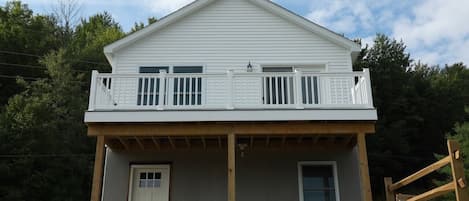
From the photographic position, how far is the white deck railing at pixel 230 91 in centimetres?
898

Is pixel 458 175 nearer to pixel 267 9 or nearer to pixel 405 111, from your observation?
pixel 267 9

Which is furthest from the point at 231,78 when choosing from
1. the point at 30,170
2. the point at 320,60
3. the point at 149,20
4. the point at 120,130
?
the point at 149,20

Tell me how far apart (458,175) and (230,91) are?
4.43 metres

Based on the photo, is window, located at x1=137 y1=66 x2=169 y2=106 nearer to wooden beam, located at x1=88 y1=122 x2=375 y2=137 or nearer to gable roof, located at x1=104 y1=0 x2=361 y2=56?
gable roof, located at x1=104 y1=0 x2=361 y2=56

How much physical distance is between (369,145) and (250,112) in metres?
17.1

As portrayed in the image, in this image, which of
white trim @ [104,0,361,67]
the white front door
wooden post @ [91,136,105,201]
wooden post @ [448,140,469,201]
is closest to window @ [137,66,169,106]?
white trim @ [104,0,361,67]

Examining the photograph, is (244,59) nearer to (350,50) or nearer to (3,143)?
(350,50)

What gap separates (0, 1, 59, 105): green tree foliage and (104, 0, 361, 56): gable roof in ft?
48.8

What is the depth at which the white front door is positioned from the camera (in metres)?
10.5

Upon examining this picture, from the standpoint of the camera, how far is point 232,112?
888 cm

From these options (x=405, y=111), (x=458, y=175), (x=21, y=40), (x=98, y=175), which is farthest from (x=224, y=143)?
(x=21, y=40)

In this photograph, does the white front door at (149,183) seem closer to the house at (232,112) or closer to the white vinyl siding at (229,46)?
the house at (232,112)

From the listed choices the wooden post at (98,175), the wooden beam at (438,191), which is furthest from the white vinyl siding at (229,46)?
the wooden beam at (438,191)

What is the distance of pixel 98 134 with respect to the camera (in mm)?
8852
